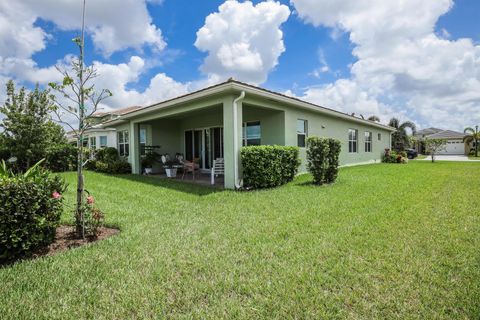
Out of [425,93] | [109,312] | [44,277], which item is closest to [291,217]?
[109,312]

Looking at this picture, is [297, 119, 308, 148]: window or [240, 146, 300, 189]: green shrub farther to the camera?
[297, 119, 308, 148]: window

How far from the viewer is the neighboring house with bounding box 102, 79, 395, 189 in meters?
8.66

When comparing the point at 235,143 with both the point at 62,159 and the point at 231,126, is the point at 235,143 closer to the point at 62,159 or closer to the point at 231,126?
the point at 231,126

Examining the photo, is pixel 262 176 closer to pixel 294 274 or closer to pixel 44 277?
pixel 294 274

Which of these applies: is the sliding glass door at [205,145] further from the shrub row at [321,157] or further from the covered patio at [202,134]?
the shrub row at [321,157]

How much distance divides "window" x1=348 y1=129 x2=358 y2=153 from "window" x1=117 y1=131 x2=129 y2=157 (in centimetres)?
1543

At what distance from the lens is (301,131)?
1232cm

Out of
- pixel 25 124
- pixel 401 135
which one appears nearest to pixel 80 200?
pixel 25 124

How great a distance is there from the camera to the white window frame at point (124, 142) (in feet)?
55.9

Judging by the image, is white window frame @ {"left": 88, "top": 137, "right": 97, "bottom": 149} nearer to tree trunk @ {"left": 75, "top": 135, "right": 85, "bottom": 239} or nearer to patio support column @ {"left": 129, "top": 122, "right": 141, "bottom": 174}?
patio support column @ {"left": 129, "top": 122, "right": 141, "bottom": 174}

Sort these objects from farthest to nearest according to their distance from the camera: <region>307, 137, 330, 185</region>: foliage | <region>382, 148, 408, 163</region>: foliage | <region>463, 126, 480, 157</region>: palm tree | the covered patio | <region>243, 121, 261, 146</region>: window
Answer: <region>463, 126, 480, 157</region>: palm tree → <region>382, 148, 408, 163</region>: foliage → <region>243, 121, 261, 146</region>: window → the covered patio → <region>307, 137, 330, 185</region>: foliage

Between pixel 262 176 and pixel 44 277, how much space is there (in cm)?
644

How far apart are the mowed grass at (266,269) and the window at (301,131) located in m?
6.61

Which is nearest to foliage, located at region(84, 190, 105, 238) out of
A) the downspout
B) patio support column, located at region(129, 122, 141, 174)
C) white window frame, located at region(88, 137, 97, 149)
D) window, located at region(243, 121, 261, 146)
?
the downspout
